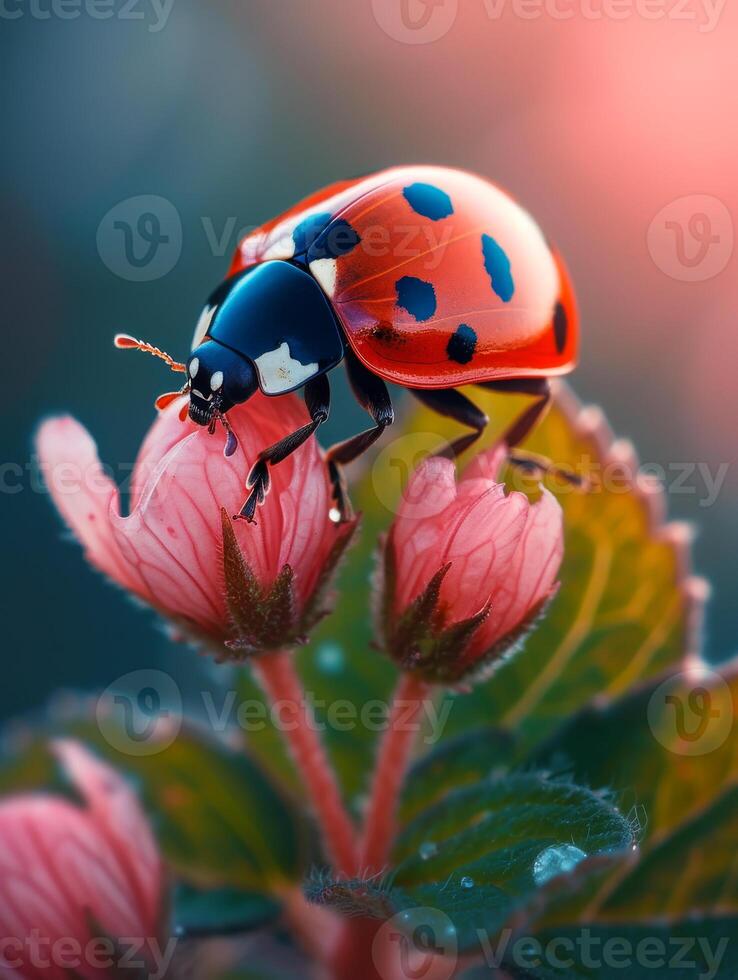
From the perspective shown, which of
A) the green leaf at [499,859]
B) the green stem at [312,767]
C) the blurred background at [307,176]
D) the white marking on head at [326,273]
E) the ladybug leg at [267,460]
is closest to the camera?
the green leaf at [499,859]

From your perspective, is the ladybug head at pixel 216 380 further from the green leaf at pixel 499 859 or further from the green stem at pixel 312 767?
the green leaf at pixel 499 859

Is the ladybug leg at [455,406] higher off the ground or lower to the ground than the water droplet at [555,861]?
higher

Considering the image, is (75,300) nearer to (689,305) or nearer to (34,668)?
(34,668)

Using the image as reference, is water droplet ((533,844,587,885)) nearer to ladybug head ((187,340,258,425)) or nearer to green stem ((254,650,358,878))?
green stem ((254,650,358,878))

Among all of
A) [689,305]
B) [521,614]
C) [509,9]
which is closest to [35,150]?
[509,9]

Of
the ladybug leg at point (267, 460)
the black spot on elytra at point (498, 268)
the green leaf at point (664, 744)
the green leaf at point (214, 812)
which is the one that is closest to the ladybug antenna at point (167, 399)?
the ladybug leg at point (267, 460)

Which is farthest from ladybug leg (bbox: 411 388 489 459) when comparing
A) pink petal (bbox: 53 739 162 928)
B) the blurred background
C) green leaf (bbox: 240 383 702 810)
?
the blurred background

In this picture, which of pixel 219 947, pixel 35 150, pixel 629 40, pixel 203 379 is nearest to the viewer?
pixel 203 379

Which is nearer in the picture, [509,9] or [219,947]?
[219,947]
